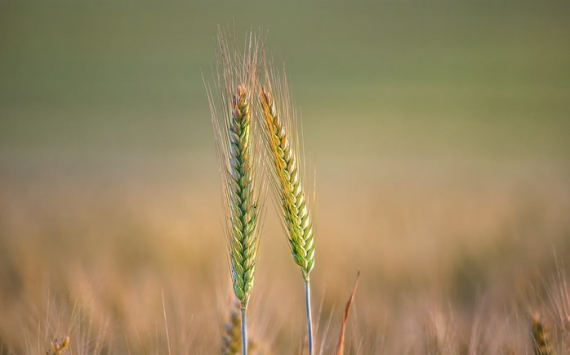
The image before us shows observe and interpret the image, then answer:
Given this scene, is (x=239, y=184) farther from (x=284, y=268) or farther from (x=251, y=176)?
(x=284, y=268)

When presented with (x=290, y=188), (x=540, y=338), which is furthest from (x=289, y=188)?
(x=540, y=338)

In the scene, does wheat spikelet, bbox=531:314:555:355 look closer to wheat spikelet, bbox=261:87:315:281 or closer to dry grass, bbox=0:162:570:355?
dry grass, bbox=0:162:570:355

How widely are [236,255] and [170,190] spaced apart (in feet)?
18.4

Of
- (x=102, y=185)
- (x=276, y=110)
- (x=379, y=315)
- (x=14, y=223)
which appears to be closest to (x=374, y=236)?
(x=379, y=315)

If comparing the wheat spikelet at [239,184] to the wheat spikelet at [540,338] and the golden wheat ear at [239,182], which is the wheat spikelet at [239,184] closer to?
the golden wheat ear at [239,182]

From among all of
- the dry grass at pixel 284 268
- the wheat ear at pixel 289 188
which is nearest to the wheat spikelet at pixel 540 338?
the dry grass at pixel 284 268

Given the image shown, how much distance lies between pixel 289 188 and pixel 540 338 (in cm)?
70

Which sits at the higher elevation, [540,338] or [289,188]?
[289,188]

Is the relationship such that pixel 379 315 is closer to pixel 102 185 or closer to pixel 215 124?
pixel 215 124

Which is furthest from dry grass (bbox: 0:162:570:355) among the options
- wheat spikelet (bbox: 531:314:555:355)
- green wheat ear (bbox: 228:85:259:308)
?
green wheat ear (bbox: 228:85:259:308)

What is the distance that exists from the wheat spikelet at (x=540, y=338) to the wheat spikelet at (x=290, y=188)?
584 millimetres

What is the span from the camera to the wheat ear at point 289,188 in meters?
1.37

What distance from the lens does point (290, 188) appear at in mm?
1418

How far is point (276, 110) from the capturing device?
58.1 inches
